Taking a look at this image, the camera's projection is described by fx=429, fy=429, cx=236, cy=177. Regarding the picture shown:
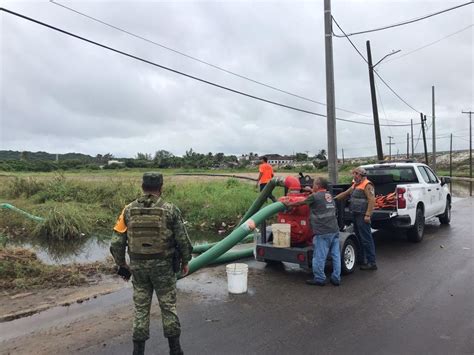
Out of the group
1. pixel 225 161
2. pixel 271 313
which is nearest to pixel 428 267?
pixel 271 313

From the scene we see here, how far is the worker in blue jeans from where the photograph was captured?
21.7 ft

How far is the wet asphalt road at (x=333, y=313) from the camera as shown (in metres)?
4.46

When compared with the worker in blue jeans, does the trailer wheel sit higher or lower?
lower

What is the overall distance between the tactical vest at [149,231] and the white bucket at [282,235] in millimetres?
3462

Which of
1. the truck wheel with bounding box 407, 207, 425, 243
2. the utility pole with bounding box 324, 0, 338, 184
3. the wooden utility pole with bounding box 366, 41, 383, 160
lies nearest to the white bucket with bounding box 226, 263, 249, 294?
the truck wheel with bounding box 407, 207, 425, 243

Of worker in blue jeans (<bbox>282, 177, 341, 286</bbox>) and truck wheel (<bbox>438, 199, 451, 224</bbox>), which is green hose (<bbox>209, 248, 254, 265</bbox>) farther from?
truck wheel (<bbox>438, 199, 451, 224</bbox>)

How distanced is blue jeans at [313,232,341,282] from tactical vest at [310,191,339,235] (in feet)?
0.31

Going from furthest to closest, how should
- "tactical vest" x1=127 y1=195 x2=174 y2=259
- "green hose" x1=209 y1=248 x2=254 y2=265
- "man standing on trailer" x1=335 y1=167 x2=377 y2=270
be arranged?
"green hose" x1=209 y1=248 x2=254 y2=265, "man standing on trailer" x1=335 y1=167 x2=377 y2=270, "tactical vest" x1=127 y1=195 x2=174 y2=259

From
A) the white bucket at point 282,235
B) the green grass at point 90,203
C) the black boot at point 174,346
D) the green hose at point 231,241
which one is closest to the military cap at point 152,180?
the black boot at point 174,346

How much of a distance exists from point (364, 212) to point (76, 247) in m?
8.32

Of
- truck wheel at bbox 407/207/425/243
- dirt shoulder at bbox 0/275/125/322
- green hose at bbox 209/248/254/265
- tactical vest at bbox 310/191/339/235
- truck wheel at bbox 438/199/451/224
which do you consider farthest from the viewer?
truck wheel at bbox 438/199/451/224

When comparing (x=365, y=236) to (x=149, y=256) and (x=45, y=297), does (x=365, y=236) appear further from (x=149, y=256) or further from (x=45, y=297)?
(x=45, y=297)

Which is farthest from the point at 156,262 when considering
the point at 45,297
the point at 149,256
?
the point at 45,297

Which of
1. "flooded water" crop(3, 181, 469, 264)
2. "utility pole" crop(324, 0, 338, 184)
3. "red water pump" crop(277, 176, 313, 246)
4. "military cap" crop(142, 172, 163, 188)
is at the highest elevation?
"utility pole" crop(324, 0, 338, 184)
